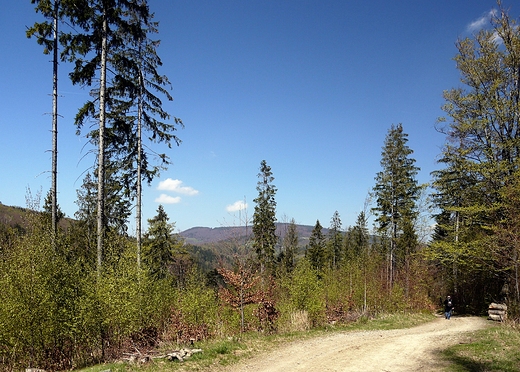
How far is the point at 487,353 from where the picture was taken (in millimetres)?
8773

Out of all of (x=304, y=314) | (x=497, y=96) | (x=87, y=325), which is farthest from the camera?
(x=497, y=96)

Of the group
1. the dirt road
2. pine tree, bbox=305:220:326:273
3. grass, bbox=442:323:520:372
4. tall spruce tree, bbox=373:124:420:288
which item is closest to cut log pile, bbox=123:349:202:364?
the dirt road

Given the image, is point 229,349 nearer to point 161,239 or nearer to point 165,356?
point 165,356

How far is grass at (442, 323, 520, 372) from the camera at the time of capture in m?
7.73

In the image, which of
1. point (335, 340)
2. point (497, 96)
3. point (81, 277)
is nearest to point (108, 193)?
point (81, 277)

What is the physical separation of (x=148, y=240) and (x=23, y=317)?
2461 cm

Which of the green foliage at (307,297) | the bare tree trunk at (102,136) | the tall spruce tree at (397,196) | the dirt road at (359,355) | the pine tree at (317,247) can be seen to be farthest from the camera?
the pine tree at (317,247)

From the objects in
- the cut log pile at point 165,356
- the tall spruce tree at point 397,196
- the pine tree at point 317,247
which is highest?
the tall spruce tree at point 397,196

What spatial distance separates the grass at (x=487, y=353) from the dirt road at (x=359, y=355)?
1.23 ft

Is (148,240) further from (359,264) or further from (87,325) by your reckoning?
(87,325)

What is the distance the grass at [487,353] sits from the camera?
773cm

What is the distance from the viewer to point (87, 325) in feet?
30.1

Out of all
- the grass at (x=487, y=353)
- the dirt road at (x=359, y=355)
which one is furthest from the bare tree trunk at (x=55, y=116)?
the grass at (x=487, y=353)

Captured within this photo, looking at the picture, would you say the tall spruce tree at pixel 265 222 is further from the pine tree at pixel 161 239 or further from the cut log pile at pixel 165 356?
the cut log pile at pixel 165 356
